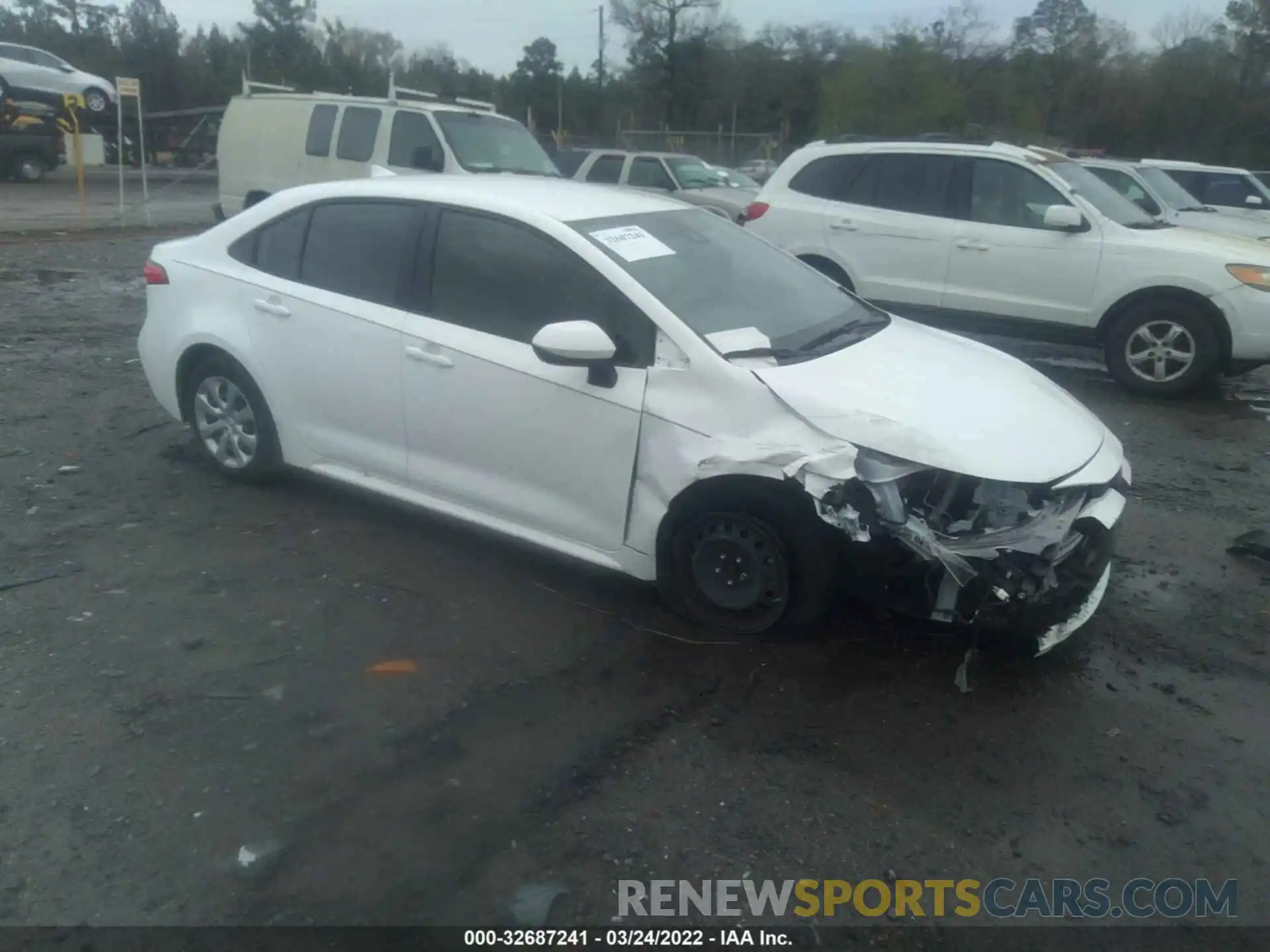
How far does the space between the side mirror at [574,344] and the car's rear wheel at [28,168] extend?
3008cm

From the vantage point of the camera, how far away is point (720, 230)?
5289 mm

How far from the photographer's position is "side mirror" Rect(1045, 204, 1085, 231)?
849 cm

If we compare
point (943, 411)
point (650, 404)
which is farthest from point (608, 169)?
point (943, 411)

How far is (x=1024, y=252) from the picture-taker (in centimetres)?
883

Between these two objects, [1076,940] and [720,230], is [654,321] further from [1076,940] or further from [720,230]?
[1076,940]

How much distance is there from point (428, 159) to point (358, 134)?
152 centimetres

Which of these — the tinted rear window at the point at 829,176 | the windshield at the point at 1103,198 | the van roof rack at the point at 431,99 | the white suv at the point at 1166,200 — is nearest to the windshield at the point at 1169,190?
the white suv at the point at 1166,200

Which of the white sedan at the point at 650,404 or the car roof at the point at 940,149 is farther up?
the car roof at the point at 940,149

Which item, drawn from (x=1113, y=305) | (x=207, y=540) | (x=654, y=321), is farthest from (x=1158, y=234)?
(x=207, y=540)

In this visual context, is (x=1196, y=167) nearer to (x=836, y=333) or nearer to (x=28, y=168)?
(x=836, y=333)

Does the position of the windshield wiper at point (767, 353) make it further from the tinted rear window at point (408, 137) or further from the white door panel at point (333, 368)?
the tinted rear window at point (408, 137)

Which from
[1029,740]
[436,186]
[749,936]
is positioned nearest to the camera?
[749,936]

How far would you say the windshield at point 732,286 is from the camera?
4379mm

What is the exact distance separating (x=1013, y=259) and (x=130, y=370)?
6.97m
